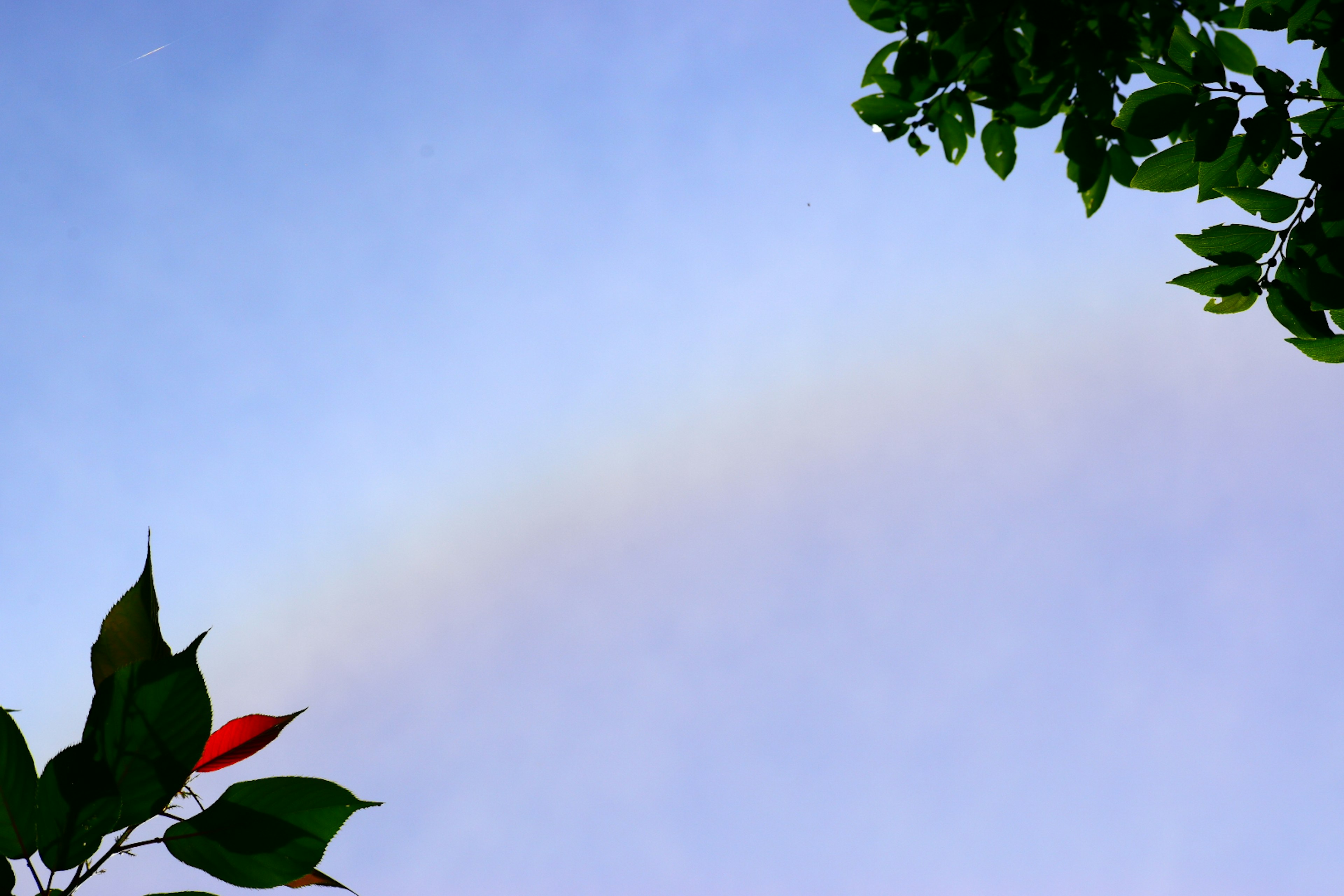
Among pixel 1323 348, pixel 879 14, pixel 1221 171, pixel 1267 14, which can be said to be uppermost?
pixel 879 14

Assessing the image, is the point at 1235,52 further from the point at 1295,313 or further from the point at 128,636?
the point at 128,636

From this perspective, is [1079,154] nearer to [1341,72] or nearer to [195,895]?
[1341,72]

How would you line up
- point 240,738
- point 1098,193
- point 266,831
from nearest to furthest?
1. point 266,831
2. point 240,738
3. point 1098,193

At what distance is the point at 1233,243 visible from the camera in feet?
7.25

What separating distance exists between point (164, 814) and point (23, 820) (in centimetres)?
19

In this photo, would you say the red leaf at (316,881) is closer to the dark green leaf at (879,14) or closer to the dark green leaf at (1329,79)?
the dark green leaf at (879,14)

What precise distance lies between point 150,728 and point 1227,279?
2809 millimetres

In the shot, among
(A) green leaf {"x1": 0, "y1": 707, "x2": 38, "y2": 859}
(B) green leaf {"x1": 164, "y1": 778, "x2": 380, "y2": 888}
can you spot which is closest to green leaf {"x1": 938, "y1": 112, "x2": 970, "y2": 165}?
(B) green leaf {"x1": 164, "y1": 778, "x2": 380, "y2": 888}

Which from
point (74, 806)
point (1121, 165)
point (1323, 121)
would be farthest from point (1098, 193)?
point (74, 806)

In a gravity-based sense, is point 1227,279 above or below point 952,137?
below

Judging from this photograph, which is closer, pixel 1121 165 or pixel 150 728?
pixel 150 728

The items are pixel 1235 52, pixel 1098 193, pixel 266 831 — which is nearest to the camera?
pixel 266 831

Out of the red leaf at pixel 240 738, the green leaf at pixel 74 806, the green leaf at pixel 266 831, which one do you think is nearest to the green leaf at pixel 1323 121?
the green leaf at pixel 266 831

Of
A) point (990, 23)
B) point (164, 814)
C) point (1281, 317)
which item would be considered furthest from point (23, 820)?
point (1281, 317)
